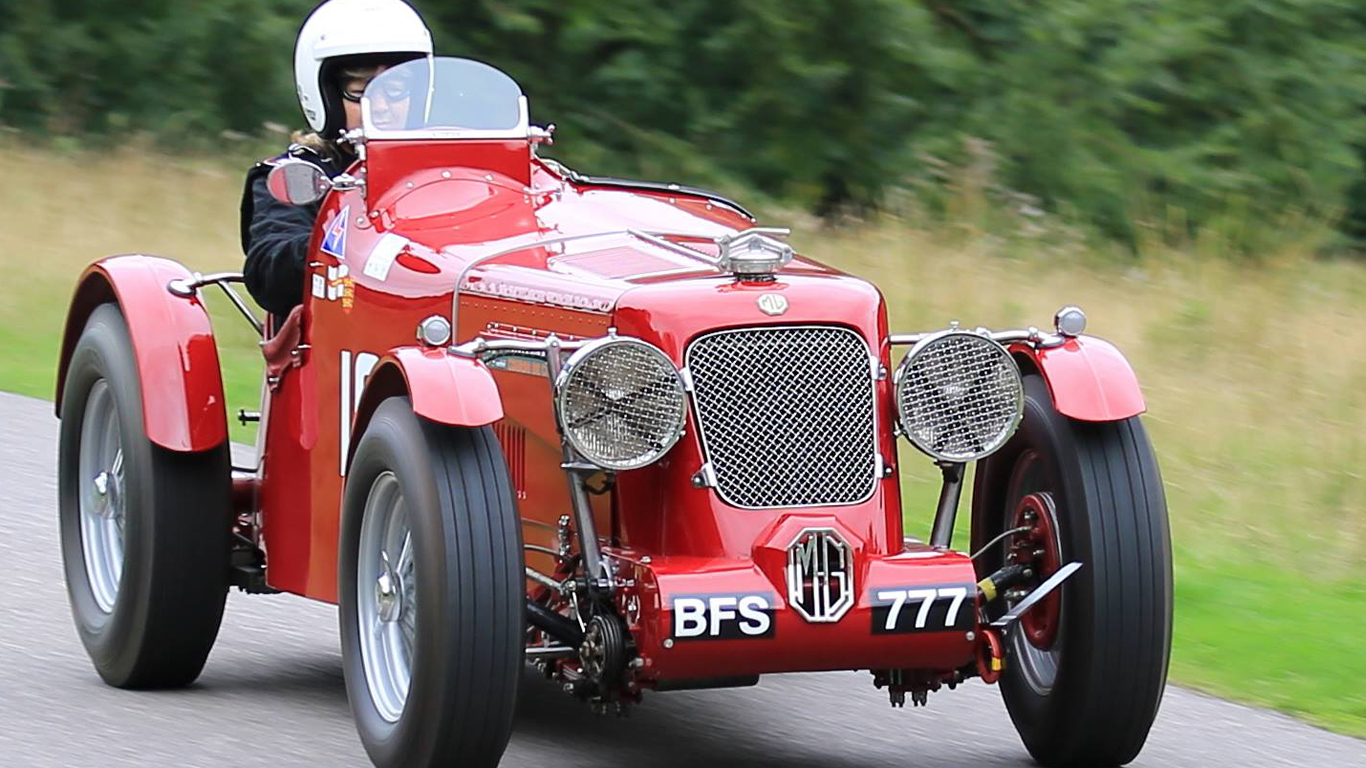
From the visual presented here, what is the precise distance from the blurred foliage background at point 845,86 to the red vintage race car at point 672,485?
14.4 m

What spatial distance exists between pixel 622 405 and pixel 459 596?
1.73 ft

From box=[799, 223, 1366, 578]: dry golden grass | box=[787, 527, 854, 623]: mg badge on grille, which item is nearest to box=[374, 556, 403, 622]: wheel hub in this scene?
box=[787, 527, 854, 623]: mg badge on grille

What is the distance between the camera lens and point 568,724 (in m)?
5.70

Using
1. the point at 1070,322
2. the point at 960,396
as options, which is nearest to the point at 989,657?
the point at 960,396

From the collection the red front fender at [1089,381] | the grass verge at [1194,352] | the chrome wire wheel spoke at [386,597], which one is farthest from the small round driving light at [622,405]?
the grass verge at [1194,352]

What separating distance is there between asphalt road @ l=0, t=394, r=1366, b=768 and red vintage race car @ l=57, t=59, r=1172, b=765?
33cm

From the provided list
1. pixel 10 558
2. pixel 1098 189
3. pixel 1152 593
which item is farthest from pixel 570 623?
pixel 1098 189

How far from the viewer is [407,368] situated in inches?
189

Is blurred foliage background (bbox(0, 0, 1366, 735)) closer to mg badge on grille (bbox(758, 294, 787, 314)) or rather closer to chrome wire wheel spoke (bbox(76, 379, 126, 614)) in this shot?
chrome wire wheel spoke (bbox(76, 379, 126, 614))

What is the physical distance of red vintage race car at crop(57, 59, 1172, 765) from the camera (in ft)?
15.3

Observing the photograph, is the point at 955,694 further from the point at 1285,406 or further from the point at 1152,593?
the point at 1285,406

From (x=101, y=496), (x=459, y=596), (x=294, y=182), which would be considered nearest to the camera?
(x=459, y=596)

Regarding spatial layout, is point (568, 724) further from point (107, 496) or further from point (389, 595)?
point (107, 496)

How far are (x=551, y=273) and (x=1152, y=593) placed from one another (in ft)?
4.97
